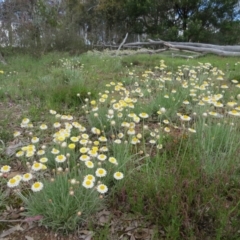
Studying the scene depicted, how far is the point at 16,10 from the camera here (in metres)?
10.0

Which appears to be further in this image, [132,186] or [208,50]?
[208,50]

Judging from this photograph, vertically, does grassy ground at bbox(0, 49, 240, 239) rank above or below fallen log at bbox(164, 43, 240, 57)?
below

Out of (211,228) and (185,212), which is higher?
(185,212)

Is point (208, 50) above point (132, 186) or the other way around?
above

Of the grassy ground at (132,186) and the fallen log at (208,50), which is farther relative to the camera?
the fallen log at (208,50)

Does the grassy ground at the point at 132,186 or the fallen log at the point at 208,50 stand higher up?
the fallen log at the point at 208,50

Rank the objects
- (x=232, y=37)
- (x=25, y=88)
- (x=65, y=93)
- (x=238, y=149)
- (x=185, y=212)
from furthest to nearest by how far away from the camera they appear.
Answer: (x=232, y=37)
(x=25, y=88)
(x=65, y=93)
(x=238, y=149)
(x=185, y=212)

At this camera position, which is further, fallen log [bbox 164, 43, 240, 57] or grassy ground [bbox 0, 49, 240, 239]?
fallen log [bbox 164, 43, 240, 57]

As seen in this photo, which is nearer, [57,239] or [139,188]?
[57,239]

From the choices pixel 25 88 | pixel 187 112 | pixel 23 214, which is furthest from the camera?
pixel 25 88

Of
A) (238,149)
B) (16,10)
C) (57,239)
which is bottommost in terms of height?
(57,239)

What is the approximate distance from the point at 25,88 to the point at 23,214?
11.5 feet

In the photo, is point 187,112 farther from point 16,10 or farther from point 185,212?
point 16,10

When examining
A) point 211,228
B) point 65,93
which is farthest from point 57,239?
point 65,93
